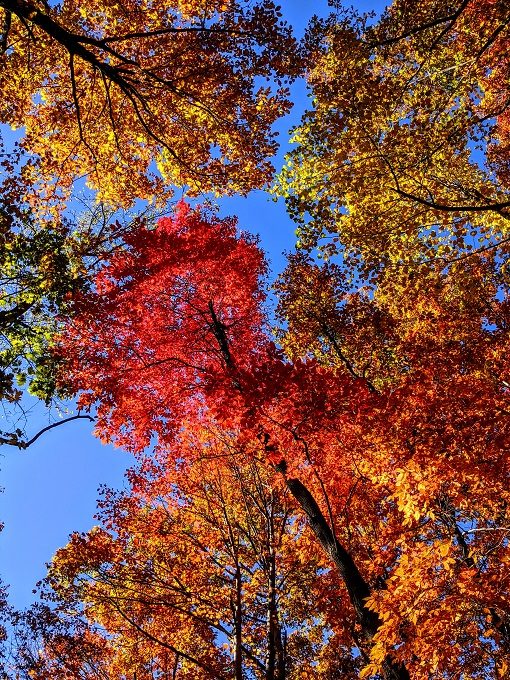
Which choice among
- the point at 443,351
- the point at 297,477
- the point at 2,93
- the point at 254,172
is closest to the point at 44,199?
the point at 2,93

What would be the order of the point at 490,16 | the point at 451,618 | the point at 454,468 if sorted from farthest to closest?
the point at 454,468 → the point at 490,16 → the point at 451,618

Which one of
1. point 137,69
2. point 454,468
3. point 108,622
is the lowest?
point 454,468

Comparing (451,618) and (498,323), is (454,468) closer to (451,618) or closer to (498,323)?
(451,618)

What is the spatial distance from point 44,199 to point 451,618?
14040 millimetres

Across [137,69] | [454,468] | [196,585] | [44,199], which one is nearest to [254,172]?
[137,69]

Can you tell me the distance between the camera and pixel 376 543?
12320 mm

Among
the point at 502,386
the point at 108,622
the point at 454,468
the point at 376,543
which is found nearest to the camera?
the point at 454,468

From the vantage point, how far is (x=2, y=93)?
11.5m

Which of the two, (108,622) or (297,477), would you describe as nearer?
(297,477)

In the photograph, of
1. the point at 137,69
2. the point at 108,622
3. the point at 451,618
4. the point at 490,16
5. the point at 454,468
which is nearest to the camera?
the point at 451,618

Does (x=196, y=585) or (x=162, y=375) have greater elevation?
(x=162, y=375)

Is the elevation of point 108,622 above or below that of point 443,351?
below

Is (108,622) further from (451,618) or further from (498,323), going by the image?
(498,323)

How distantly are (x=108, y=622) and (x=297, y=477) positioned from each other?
990 cm
